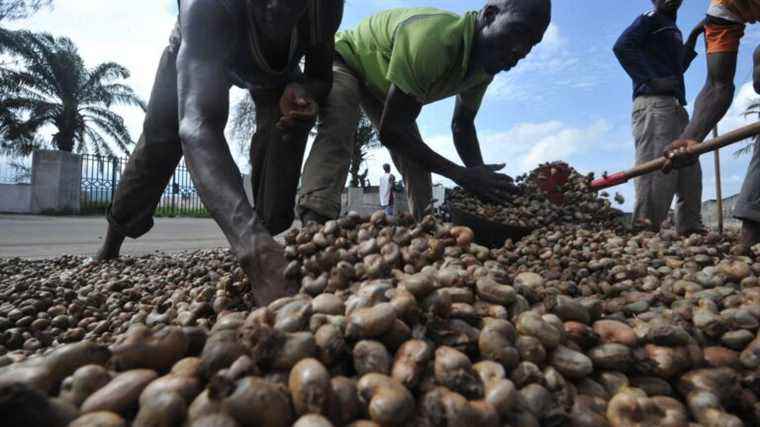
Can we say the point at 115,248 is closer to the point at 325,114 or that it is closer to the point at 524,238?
the point at 325,114

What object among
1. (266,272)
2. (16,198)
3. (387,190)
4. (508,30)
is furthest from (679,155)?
(16,198)

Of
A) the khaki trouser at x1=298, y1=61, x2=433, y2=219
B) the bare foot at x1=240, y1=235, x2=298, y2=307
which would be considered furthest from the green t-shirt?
the bare foot at x1=240, y1=235, x2=298, y2=307

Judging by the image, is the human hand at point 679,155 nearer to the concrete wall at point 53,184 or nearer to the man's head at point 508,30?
the man's head at point 508,30

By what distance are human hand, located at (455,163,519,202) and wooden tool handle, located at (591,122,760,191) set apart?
2.71 feet

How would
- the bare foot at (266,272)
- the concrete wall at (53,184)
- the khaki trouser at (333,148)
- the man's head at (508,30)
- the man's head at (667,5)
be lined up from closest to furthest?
the bare foot at (266,272)
the man's head at (508,30)
the khaki trouser at (333,148)
the man's head at (667,5)
the concrete wall at (53,184)

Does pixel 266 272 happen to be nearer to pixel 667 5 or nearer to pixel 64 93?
pixel 667 5

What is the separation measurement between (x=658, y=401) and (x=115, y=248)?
3742mm

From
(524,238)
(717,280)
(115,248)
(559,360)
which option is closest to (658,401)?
(559,360)

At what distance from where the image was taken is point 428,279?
1.27 metres

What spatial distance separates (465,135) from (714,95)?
1.72 metres

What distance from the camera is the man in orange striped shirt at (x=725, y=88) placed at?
309 centimetres

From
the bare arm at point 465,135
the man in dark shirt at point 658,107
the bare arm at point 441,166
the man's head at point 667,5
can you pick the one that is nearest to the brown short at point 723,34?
the man in dark shirt at point 658,107

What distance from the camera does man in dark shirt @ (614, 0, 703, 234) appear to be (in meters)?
4.32

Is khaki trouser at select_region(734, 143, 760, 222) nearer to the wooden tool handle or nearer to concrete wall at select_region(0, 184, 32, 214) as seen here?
the wooden tool handle
